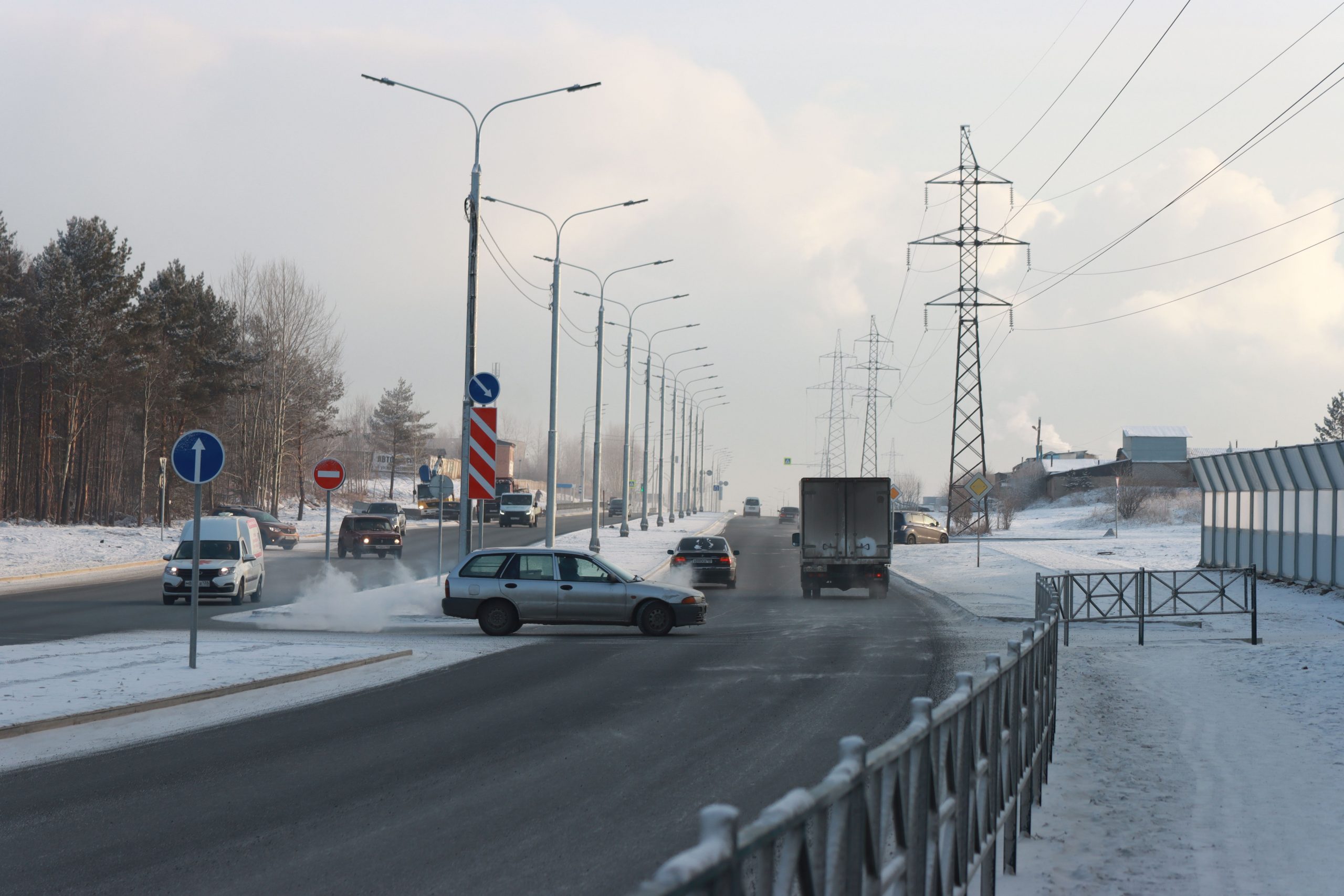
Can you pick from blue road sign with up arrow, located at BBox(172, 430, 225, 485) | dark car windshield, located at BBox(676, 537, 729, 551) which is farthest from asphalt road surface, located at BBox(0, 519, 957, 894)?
dark car windshield, located at BBox(676, 537, 729, 551)

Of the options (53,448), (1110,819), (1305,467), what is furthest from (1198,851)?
(53,448)

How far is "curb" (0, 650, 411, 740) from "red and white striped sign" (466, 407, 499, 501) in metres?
7.76

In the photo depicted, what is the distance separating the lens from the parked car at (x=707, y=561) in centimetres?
3681

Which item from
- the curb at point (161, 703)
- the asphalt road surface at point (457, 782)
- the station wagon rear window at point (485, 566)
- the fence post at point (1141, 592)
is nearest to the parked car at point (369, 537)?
the station wagon rear window at point (485, 566)

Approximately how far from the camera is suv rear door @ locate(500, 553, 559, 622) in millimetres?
22078

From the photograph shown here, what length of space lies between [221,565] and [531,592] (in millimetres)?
9814

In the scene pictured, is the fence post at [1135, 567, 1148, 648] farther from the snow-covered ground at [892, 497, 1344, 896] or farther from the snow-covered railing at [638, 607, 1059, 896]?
the snow-covered railing at [638, 607, 1059, 896]

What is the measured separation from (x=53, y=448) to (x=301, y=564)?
25.3 meters

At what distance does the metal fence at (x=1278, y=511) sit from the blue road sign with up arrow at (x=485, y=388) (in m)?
17.0

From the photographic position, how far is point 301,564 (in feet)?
146

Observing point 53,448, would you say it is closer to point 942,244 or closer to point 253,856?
point 942,244

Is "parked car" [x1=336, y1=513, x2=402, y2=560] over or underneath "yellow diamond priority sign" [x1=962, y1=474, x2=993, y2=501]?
underneath

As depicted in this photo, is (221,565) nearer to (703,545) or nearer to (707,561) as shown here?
(707,561)

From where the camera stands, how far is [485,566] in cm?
2219
